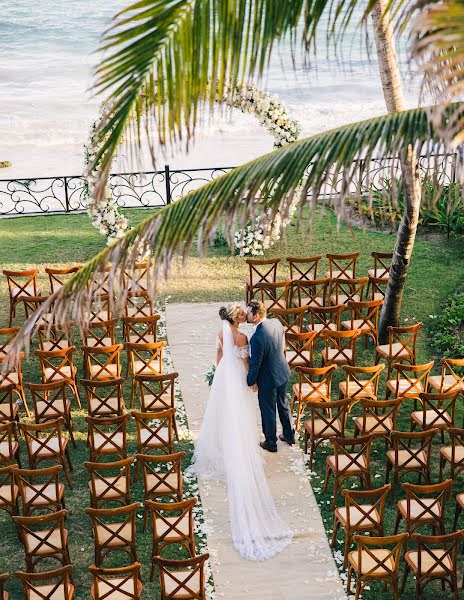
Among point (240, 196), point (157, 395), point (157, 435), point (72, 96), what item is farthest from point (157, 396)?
point (72, 96)

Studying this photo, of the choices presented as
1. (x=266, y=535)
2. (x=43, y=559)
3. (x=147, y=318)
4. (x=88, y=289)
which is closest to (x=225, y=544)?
(x=266, y=535)

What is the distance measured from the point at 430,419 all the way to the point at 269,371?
2.14m

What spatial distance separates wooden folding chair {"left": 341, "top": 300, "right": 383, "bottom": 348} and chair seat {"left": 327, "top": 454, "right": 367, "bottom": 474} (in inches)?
124

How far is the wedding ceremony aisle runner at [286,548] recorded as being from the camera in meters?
9.86

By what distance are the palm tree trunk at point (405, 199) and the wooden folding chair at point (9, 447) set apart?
573 centimetres

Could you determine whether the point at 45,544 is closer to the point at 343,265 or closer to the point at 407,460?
the point at 407,460

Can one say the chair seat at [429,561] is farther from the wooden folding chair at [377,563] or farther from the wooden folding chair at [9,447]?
the wooden folding chair at [9,447]

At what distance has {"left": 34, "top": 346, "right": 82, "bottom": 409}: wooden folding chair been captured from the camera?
12766 mm

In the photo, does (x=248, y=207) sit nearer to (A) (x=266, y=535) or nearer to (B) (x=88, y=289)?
(B) (x=88, y=289)

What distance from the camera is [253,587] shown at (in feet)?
32.4

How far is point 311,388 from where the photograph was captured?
42.1ft

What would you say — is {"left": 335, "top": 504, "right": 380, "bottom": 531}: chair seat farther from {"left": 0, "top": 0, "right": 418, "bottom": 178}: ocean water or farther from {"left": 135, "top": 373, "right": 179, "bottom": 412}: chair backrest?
{"left": 0, "top": 0, "right": 418, "bottom": 178}: ocean water

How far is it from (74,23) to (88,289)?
5225 centimetres

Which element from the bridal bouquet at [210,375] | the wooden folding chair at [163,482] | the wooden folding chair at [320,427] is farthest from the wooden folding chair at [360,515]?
the bridal bouquet at [210,375]
